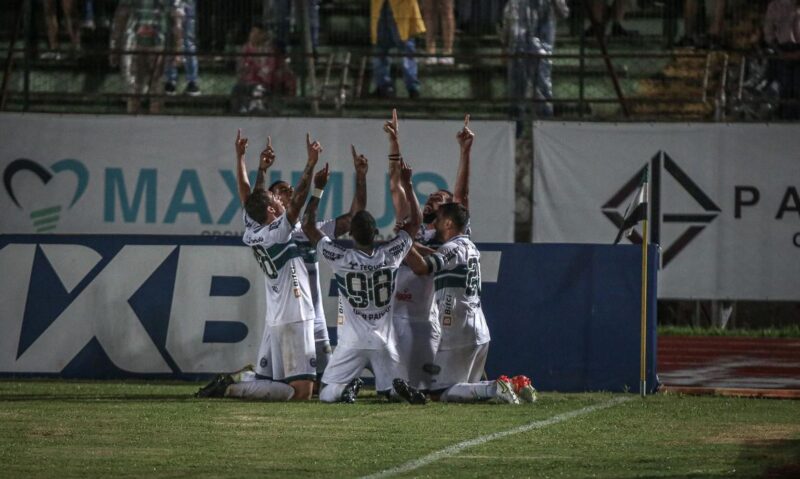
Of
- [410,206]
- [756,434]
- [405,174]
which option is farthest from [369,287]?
[756,434]

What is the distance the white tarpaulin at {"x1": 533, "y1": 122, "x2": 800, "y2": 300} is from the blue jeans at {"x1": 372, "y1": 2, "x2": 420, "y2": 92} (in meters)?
2.22

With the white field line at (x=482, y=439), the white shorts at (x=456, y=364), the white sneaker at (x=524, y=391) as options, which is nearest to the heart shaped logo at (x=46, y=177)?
the white shorts at (x=456, y=364)

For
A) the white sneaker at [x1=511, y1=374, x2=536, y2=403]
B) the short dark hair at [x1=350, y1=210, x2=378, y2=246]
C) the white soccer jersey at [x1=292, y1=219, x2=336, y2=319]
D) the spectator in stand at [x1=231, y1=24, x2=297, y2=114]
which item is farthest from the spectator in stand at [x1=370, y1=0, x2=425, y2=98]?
the white sneaker at [x1=511, y1=374, x2=536, y2=403]

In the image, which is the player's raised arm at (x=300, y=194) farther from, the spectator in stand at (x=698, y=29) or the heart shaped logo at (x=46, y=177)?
the spectator in stand at (x=698, y=29)

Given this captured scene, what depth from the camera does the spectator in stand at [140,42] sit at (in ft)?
69.5

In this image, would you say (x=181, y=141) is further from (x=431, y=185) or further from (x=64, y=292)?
(x=64, y=292)

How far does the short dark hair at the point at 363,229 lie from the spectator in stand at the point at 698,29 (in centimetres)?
959

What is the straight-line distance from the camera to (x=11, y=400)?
42.3 feet

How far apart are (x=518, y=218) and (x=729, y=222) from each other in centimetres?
290

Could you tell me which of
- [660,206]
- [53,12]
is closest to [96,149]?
[53,12]

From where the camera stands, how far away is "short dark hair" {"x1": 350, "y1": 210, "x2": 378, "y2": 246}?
1282cm

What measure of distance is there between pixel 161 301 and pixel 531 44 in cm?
810

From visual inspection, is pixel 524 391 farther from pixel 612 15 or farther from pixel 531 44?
pixel 612 15

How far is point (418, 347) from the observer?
1338cm
